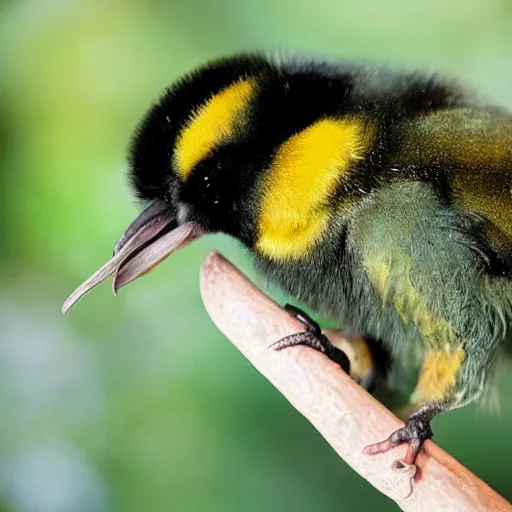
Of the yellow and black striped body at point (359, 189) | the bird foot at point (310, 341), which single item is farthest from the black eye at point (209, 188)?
the bird foot at point (310, 341)

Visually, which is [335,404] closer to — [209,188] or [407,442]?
[407,442]

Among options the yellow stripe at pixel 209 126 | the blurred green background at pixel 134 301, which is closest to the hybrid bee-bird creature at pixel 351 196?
the yellow stripe at pixel 209 126

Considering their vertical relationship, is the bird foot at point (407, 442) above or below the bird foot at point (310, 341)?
below

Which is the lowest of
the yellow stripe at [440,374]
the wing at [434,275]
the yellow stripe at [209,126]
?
the yellow stripe at [440,374]

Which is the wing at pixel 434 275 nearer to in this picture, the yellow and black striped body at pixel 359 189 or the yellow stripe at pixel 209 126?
the yellow and black striped body at pixel 359 189

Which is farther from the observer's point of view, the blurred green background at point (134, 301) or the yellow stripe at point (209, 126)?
the blurred green background at point (134, 301)

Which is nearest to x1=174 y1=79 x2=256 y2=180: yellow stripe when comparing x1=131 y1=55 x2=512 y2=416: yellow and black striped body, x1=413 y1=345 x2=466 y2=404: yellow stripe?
x1=131 y1=55 x2=512 y2=416: yellow and black striped body

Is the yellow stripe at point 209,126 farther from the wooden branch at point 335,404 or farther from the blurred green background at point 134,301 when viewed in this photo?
the blurred green background at point 134,301

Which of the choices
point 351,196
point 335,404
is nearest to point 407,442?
point 335,404

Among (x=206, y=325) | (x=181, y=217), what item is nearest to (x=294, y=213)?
(x=181, y=217)

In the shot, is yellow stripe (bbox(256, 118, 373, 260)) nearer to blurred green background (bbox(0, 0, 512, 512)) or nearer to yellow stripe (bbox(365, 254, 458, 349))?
yellow stripe (bbox(365, 254, 458, 349))
